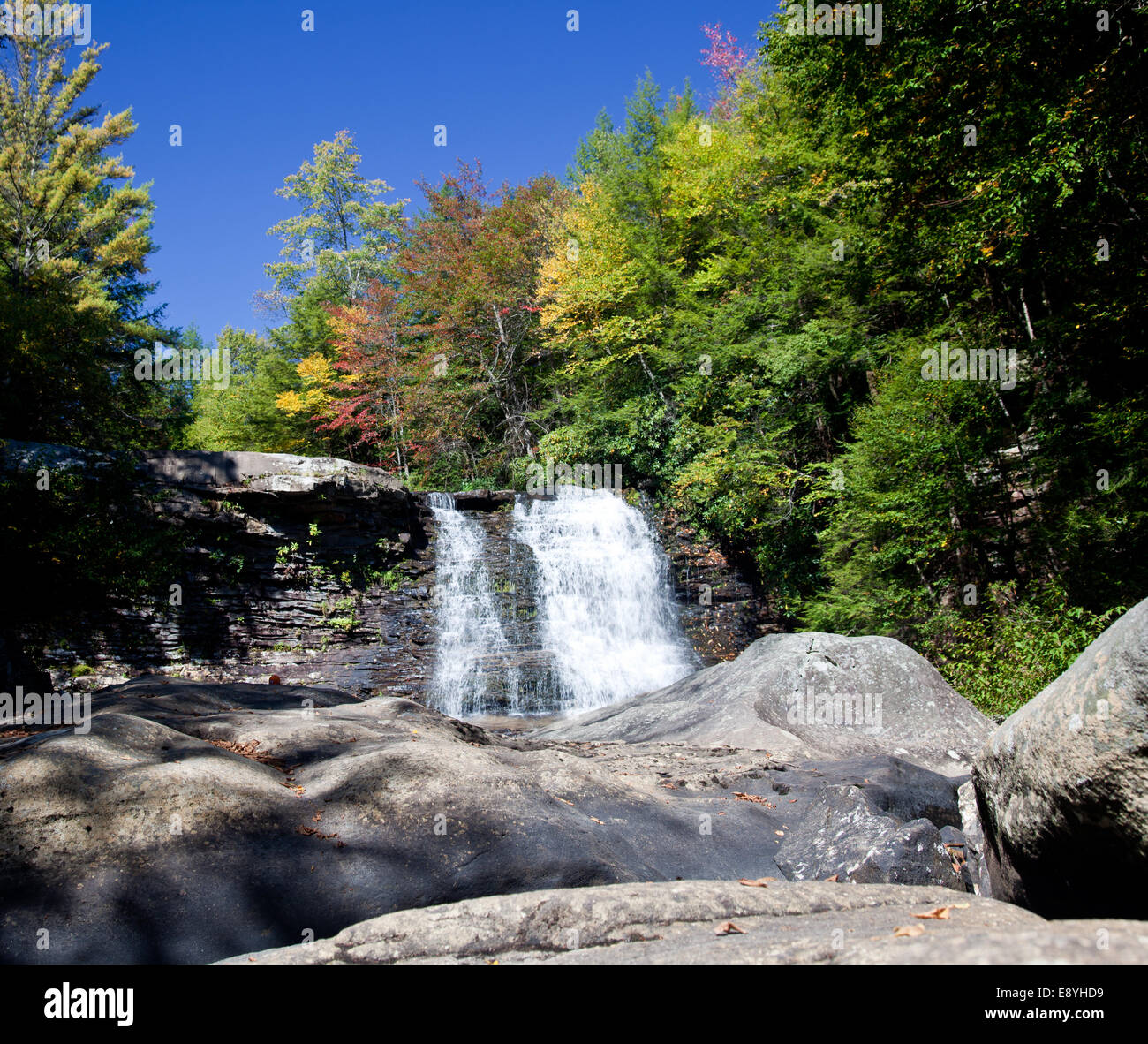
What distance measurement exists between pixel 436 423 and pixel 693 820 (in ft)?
61.8

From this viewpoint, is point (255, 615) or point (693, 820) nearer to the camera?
point (693, 820)

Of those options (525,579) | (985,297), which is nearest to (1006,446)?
(985,297)

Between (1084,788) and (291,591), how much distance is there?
52.9 ft

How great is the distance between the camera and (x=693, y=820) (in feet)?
17.4

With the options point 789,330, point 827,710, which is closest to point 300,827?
point 827,710

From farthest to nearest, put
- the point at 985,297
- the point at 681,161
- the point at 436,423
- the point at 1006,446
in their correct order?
the point at 436,423, the point at 681,161, the point at 985,297, the point at 1006,446

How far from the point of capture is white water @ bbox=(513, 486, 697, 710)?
14758 millimetres

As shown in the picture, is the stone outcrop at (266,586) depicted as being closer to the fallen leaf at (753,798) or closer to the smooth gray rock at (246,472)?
the smooth gray rock at (246,472)

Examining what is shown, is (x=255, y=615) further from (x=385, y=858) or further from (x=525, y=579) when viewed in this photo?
(x=385, y=858)

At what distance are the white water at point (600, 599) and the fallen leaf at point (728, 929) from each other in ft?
38.7

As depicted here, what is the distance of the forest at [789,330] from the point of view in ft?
27.7

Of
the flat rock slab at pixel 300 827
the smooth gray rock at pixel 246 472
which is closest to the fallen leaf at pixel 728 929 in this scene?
the flat rock slab at pixel 300 827

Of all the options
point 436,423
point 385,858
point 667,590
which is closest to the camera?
point 385,858

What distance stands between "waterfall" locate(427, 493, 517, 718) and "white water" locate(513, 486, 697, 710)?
112 cm
